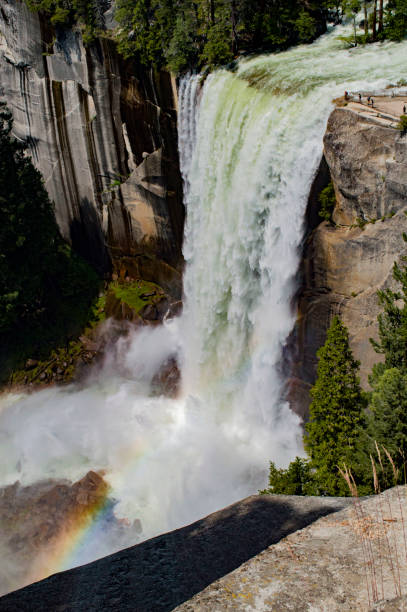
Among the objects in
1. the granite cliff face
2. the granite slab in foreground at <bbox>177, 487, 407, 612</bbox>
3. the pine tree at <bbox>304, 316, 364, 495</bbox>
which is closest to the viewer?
the granite slab in foreground at <bbox>177, 487, 407, 612</bbox>

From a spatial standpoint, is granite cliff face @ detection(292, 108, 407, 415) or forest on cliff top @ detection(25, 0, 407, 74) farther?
forest on cliff top @ detection(25, 0, 407, 74)

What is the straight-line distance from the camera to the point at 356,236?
62.4ft

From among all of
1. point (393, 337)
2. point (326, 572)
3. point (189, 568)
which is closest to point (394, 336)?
point (393, 337)

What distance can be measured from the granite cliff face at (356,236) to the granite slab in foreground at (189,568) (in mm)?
8238

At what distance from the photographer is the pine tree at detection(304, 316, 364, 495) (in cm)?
1484

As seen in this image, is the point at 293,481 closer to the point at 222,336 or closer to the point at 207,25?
the point at 222,336

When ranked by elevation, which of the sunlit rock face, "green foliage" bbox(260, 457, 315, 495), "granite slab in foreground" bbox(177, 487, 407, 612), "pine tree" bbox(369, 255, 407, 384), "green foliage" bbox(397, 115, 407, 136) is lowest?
"green foliage" bbox(260, 457, 315, 495)

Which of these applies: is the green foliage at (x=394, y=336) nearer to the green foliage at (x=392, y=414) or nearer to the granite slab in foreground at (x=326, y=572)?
the green foliage at (x=392, y=414)

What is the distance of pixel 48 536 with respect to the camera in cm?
1980

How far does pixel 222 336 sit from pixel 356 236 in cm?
948

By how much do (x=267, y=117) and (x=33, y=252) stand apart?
53.6 ft

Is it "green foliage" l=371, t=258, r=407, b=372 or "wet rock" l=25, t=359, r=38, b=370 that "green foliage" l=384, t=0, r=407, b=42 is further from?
"wet rock" l=25, t=359, r=38, b=370

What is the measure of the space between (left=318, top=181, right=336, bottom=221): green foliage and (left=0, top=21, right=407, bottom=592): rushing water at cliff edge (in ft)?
2.64

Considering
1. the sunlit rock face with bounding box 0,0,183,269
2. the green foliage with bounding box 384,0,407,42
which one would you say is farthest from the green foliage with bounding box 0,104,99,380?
the green foliage with bounding box 384,0,407,42
